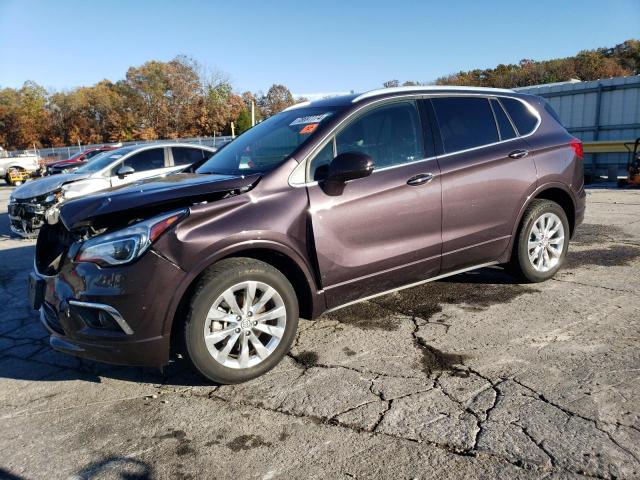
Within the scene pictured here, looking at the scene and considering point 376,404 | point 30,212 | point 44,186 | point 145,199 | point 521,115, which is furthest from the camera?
point 44,186

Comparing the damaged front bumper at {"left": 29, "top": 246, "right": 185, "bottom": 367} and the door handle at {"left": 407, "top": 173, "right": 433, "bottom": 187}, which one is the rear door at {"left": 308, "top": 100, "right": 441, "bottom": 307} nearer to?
the door handle at {"left": 407, "top": 173, "right": 433, "bottom": 187}

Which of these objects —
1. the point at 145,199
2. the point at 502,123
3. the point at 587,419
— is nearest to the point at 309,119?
the point at 145,199

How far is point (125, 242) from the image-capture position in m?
2.94

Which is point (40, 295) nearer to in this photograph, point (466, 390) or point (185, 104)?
point (466, 390)

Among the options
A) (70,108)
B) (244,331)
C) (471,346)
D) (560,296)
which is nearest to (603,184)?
(560,296)

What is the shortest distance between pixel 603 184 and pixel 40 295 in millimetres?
14886

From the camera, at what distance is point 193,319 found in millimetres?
3004

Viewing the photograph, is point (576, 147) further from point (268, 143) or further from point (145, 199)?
point (145, 199)

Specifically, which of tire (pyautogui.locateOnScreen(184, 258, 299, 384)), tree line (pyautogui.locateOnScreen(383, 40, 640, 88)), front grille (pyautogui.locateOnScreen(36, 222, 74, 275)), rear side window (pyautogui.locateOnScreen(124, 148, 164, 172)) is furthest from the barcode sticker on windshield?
tree line (pyautogui.locateOnScreen(383, 40, 640, 88))

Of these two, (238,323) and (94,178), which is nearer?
(238,323)

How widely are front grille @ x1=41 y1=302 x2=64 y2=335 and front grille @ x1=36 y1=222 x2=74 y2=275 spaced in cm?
23

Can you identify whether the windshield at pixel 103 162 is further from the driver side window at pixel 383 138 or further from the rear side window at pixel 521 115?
the rear side window at pixel 521 115

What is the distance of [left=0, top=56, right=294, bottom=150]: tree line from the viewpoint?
180ft

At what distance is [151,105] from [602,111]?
49.3 metres
